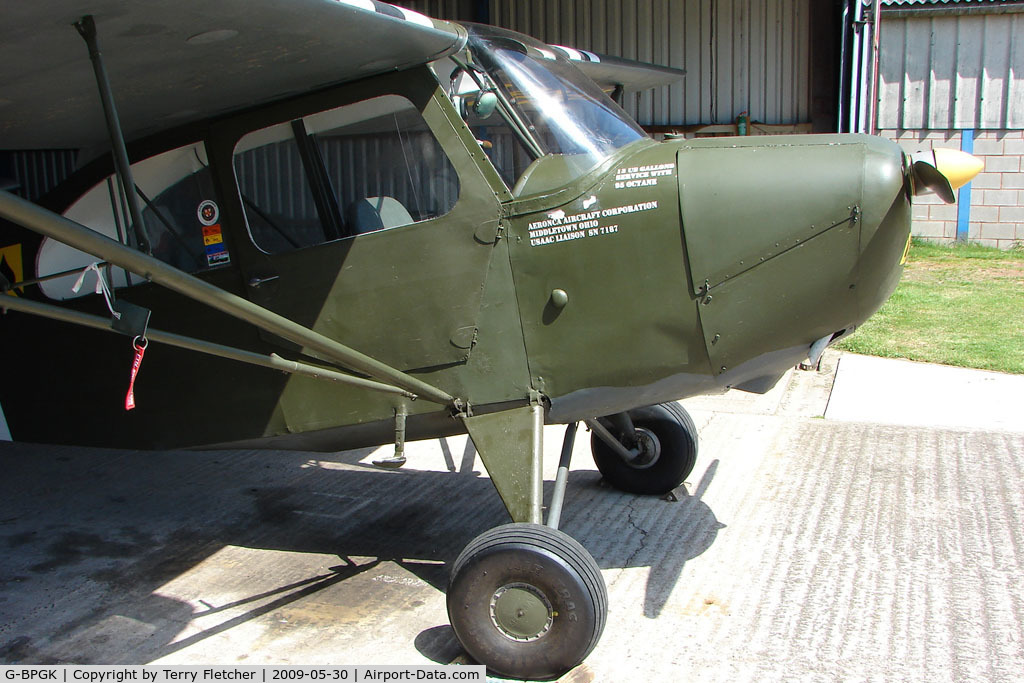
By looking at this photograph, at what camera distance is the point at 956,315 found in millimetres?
9578

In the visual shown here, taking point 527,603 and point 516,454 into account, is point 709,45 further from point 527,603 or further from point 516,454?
point 527,603

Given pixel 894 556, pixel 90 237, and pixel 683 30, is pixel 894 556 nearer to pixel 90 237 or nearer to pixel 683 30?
pixel 90 237

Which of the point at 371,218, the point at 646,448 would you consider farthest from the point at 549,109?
the point at 646,448

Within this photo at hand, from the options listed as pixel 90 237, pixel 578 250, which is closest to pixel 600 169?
pixel 578 250

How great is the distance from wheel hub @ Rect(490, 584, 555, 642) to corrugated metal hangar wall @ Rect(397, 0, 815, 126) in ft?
35.6

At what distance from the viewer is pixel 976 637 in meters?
3.62

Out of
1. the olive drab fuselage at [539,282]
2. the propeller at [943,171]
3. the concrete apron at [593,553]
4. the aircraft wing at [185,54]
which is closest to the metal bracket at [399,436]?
the olive drab fuselage at [539,282]

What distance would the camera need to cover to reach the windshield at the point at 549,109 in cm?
383

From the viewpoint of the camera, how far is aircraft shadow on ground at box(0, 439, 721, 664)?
157 inches

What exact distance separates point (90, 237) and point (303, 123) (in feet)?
4.42

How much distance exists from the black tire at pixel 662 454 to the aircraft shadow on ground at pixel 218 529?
12 centimetres

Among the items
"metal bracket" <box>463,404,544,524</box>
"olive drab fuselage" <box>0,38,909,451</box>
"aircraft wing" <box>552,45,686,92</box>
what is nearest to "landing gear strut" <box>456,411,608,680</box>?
"metal bracket" <box>463,404,544,524</box>

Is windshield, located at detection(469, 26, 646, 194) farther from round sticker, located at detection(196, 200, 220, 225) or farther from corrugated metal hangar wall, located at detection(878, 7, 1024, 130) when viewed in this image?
corrugated metal hangar wall, located at detection(878, 7, 1024, 130)

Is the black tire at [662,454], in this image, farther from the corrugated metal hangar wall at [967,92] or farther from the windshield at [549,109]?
the corrugated metal hangar wall at [967,92]
